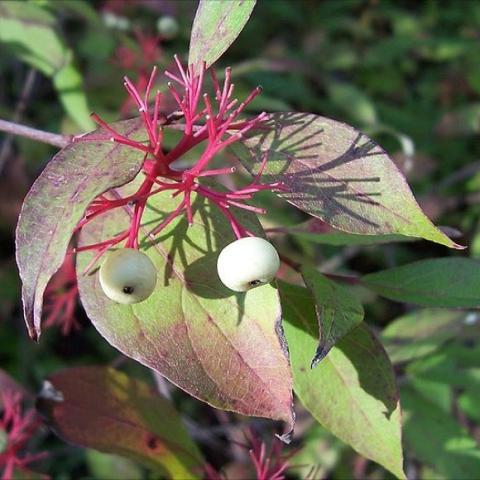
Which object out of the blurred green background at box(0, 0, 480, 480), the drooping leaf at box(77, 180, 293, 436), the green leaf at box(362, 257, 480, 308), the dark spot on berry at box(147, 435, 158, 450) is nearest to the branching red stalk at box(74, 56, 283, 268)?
the drooping leaf at box(77, 180, 293, 436)

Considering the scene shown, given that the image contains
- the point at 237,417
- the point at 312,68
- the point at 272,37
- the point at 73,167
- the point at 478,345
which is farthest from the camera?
the point at 272,37

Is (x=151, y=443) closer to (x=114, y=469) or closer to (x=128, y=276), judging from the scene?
(x=114, y=469)

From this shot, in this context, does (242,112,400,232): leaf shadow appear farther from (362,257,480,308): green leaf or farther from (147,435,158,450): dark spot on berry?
(147,435,158,450): dark spot on berry

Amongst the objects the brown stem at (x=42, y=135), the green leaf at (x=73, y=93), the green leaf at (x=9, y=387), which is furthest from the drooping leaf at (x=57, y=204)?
the green leaf at (x=73, y=93)

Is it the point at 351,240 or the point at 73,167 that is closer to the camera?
the point at 73,167

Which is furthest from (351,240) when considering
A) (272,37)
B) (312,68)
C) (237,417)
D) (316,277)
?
(272,37)

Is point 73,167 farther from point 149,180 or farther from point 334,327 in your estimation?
point 334,327

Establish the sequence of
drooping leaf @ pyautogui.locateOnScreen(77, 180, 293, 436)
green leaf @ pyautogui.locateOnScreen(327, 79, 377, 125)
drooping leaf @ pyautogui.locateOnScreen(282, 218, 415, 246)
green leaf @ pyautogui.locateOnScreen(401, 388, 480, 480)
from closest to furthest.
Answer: drooping leaf @ pyautogui.locateOnScreen(77, 180, 293, 436)
drooping leaf @ pyautogui.locateOnScreen(282, 218, 415, 246)
green leaf @ pyautogui.locateOnScreen(401, 388, 480, 480)
green leaf @ pyautogui.locateOnScreen(327, 79, 377, 125)
